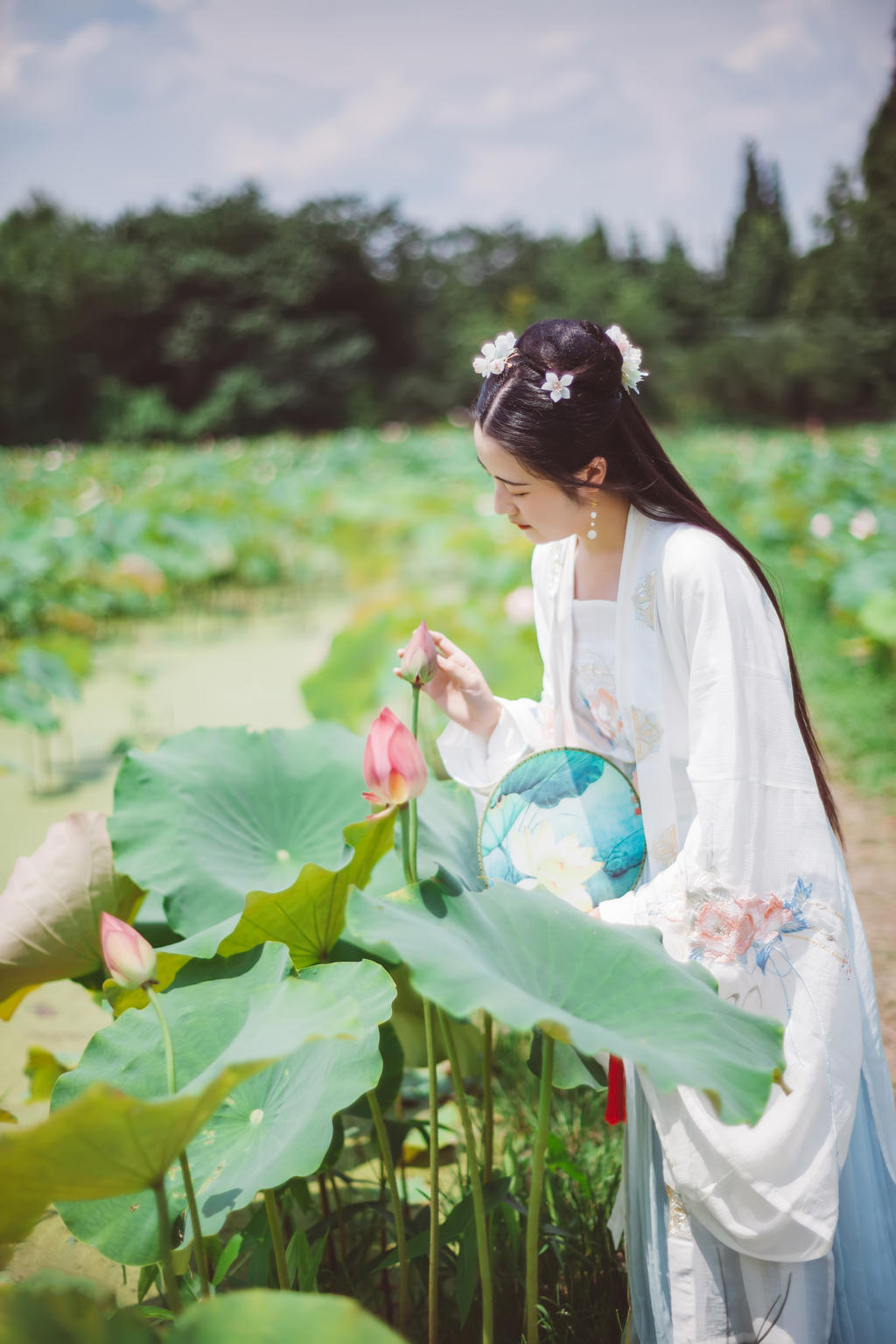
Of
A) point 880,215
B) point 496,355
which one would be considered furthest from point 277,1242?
point 880,215

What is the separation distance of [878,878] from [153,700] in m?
2.74

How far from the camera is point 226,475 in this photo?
7.85m

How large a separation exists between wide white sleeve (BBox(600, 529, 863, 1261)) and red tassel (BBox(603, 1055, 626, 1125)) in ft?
0.25

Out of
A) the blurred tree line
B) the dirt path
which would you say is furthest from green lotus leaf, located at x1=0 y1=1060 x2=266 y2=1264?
the blurred tree line

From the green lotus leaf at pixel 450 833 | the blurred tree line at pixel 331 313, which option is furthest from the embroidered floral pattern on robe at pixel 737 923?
the blurred tree line at pixel 331 313

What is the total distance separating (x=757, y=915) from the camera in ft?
2.86

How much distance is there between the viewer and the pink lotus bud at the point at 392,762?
0.78 metres

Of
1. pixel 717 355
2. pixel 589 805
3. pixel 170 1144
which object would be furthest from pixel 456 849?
pixel 717 355

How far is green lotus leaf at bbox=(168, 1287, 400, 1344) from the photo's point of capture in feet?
1.60

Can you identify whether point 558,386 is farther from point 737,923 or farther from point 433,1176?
point 433,1176

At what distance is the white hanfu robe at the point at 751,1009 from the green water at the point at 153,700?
69.3 inches

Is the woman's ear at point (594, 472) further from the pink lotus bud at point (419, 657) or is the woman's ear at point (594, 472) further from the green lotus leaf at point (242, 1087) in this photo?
the green lotus leaf at point (242, 1087)

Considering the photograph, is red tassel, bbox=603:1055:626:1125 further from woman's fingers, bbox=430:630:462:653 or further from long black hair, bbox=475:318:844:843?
woman's fingers, bbox=430:630:462:653

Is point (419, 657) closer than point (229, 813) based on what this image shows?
Yes
